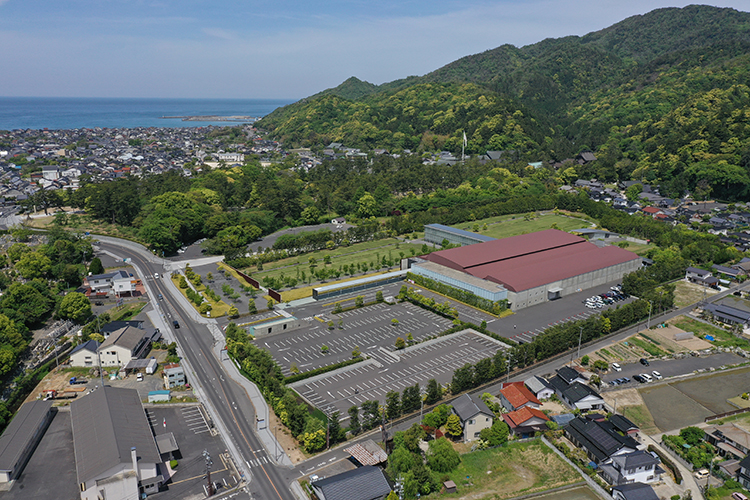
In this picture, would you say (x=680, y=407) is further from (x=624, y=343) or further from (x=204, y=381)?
(x=204, y=381)

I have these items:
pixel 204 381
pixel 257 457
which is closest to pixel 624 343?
pixel 257 457

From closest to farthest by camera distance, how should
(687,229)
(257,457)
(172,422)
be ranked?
(257,457), (172,422), (687,229)

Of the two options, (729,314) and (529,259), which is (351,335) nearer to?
(529,259)

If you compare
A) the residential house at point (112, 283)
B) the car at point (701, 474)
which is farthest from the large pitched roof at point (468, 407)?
the residential house at point (112, 283)

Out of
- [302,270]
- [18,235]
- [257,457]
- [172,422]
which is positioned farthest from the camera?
[18,235]

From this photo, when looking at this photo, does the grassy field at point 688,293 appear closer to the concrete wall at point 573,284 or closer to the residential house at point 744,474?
the concrete wall at point 573,284

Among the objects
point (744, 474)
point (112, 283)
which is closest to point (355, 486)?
point (744, 474)

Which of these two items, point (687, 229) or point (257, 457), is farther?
point (687, 229)
